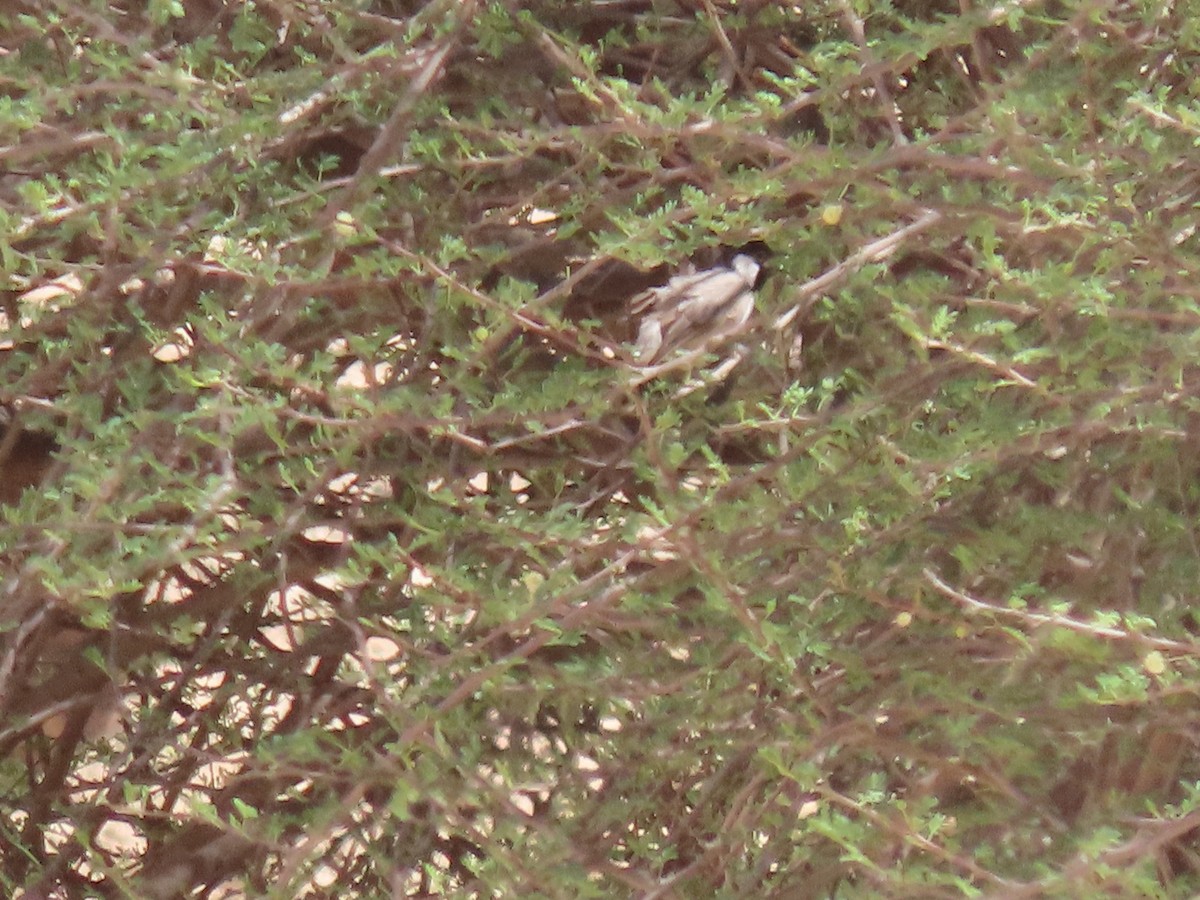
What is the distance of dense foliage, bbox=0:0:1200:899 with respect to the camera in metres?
1.01

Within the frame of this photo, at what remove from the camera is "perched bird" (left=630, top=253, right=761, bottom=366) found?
1125mm

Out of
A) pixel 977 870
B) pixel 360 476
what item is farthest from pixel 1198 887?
pixel 360 476

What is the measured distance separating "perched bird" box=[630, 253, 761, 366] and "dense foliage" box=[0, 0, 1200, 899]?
0.03 m

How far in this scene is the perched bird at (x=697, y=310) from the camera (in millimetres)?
1125

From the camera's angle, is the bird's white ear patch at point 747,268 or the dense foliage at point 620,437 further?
the bird's white ear patch at point 747,268

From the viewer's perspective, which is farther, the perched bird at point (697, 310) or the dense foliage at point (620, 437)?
the perched bird at point (697, 310)

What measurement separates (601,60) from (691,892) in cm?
72

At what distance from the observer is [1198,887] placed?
3.26ft

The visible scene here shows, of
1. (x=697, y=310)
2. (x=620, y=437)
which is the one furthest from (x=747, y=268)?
(x=620, y=437)

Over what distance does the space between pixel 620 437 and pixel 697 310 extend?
0.12m

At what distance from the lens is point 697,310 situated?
1.15m

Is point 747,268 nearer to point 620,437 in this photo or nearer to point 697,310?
point 697,310

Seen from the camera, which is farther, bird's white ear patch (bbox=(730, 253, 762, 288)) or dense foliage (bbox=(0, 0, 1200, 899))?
bird's white ear patch (bbox=(730, 253, 762, 288))

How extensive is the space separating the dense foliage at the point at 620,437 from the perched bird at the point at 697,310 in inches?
1.1
